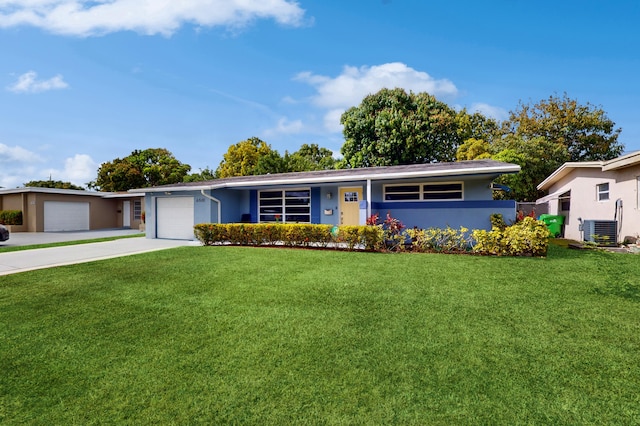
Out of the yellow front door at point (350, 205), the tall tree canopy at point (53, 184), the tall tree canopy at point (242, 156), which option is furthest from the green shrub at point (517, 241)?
the tall tree canopy at point (53, 184)

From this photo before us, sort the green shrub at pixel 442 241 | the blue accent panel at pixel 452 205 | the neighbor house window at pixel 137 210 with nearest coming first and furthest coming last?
the green shrub at pixel 442 241
the blue accent panel at pixel 452 205
the neighbor house window at pixel 137 210

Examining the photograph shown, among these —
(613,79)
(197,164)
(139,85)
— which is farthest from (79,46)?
(197,164)

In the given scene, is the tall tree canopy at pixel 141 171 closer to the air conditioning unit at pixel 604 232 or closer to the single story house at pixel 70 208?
the single story house at pixel 70 208

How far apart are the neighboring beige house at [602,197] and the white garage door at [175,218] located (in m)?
16.0

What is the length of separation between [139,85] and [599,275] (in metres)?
16.9

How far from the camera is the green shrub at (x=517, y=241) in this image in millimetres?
8453

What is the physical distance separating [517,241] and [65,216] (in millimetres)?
26536

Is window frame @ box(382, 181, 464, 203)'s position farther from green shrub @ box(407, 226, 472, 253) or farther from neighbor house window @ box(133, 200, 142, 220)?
neighbor house window @ box(133, 200, 142, 220)

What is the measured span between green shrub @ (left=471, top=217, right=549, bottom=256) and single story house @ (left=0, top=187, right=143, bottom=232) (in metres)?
22.1

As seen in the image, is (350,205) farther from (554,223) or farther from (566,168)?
(566,168)

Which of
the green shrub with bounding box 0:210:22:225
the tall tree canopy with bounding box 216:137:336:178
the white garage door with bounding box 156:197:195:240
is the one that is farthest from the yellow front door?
the green shrub with bounding box 0:210:22:225

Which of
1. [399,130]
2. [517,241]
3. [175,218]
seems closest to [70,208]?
[175,218]

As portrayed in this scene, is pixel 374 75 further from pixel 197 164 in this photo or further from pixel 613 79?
pixel 197 164

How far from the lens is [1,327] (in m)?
4.24
